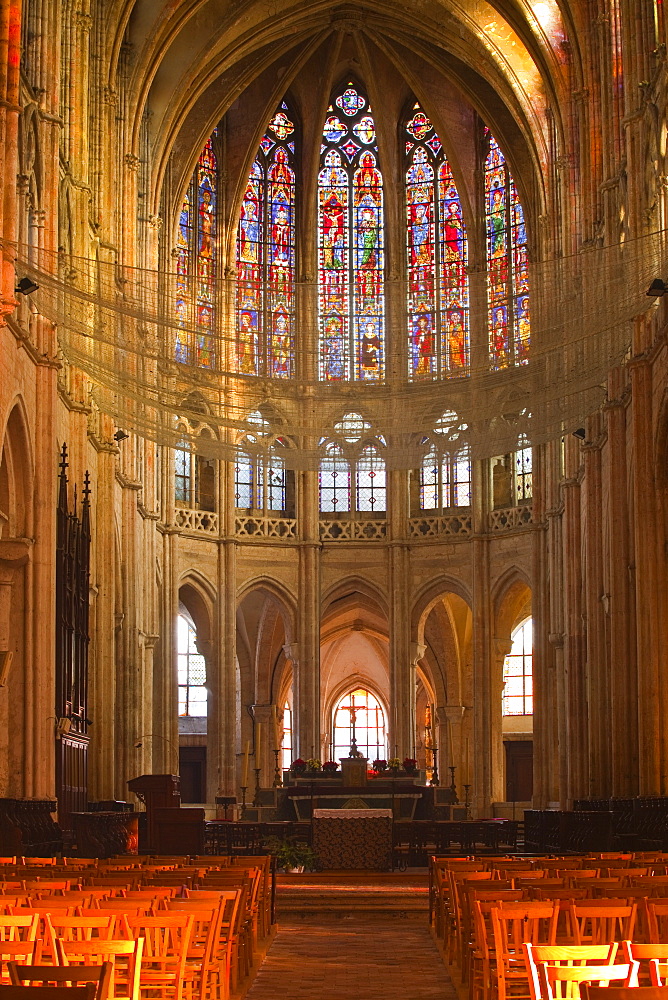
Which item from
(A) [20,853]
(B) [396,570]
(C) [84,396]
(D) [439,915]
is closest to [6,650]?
(A) [20,853]

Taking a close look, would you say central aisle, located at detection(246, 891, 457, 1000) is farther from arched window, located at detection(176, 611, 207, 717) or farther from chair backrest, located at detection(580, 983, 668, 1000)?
arched window, located at detection(176, 611, 207, 717)

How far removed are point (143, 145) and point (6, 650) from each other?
61.7ft

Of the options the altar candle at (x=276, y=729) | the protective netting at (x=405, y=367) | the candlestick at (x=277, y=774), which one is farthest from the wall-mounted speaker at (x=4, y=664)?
the altar candle at (x=276, y=729)

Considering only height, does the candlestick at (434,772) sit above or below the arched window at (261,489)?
below

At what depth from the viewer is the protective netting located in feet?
59.6

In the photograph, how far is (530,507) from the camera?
3794cm

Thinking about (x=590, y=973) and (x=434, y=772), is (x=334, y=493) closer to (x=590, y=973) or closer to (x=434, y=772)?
(x=434, y=772)

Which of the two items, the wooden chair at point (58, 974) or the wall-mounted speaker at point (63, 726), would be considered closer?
the wooden chair at point (58, 974)

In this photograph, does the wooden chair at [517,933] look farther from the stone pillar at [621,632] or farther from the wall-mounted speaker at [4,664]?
the stone pillar at [621,632]

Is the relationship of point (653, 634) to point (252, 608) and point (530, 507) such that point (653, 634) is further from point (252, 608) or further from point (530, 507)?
point (252, 608)

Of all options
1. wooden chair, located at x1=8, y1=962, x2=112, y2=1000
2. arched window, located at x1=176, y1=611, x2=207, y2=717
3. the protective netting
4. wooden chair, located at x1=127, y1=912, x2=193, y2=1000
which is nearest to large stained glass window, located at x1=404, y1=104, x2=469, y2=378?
arched window, located at x1=176, y1=611, x2=207, y2=717

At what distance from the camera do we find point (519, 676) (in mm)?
46344

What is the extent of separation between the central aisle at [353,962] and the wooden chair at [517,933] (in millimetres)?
2339

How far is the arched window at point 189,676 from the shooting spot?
46.3 meters
